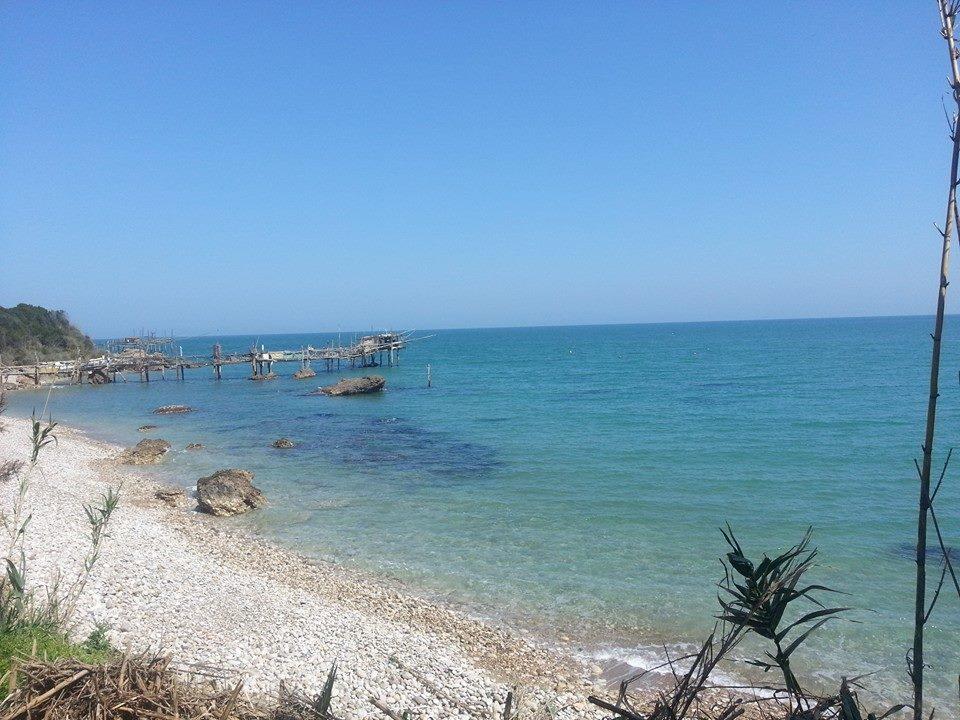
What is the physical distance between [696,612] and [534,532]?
489 cm

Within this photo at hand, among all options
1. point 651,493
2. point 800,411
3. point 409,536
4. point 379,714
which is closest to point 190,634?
point 379,714

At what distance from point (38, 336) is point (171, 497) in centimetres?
5887

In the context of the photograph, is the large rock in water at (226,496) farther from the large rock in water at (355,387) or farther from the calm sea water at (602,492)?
the large rock in water at (355,387)

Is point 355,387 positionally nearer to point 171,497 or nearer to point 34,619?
point 171,497

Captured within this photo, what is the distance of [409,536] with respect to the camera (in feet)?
48.3

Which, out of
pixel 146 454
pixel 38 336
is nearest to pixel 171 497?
pixel 146 454

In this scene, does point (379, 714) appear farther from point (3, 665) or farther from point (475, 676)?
point (3, 665)

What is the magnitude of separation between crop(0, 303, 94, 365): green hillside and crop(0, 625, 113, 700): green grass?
58.0 metres

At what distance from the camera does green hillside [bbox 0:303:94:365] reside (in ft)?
188

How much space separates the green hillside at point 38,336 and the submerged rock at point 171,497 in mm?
45883

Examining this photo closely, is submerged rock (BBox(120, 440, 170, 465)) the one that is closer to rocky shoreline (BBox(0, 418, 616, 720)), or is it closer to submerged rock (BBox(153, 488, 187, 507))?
submerged rock (BBox(153, 488, 187, 507))

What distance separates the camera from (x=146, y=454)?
76.0ft

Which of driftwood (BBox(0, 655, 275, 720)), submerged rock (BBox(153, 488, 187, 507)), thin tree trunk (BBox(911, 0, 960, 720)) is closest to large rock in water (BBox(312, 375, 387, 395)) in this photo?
submerged rock (BBox(153, 488, 187, 507))

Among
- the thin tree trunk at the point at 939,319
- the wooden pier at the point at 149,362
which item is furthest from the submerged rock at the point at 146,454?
the wooden pier at the point at 149,362
